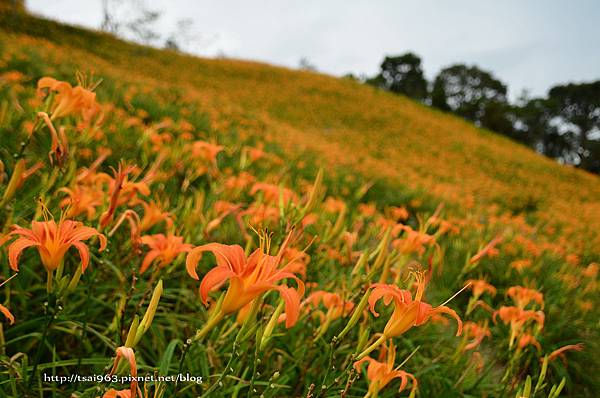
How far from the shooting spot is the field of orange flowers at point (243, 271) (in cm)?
73

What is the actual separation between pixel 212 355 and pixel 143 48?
18.2 m

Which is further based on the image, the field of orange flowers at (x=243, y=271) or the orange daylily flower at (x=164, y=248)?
the orange daylily flower at (x=164, y=248)

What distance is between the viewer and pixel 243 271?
0.63m

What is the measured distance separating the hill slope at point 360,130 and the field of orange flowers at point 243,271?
26 cm

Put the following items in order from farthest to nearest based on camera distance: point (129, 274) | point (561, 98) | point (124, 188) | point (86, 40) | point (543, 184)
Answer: point (561, 98) < point (86, 40) < point (543, 184) < point (129, 274) < point (124, 188)

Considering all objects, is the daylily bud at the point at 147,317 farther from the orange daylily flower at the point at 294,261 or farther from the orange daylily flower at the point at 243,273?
the orange daylily flower at the point at 294,261

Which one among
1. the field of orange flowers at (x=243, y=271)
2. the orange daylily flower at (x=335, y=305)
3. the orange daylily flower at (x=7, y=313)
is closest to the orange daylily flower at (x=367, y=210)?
the field of orange flowers at (x=243, y=271)

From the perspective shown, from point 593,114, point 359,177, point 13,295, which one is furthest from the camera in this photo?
point 593,114

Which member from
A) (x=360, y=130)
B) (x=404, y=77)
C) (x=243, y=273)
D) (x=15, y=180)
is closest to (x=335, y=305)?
(x=243, y=273)

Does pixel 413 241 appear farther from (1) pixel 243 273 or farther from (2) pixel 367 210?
(2) pixel 367 210

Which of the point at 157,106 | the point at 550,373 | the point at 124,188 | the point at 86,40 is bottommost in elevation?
the point at 550,373

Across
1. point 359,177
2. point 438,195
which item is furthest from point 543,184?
point 359,177

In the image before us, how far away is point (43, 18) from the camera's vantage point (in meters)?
14.2

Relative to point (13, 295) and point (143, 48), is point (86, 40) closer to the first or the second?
point (143, 48)
